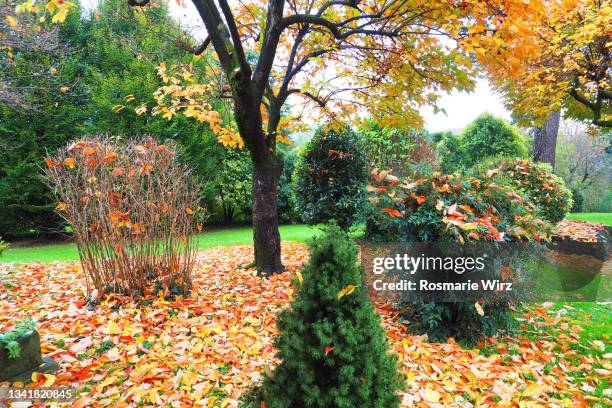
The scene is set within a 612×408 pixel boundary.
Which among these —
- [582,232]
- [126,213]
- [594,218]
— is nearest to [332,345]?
[126,213]

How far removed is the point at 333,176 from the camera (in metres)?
7.37

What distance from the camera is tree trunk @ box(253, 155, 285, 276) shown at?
4.92m

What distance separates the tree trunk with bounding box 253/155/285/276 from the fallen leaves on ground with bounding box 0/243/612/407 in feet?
2.45

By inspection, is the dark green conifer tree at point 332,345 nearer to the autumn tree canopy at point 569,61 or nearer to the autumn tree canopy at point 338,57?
the autumn tree canopy at point 338,57

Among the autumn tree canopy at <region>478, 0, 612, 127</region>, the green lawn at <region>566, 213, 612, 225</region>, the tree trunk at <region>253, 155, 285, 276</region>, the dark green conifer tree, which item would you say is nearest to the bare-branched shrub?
the tree trunk at <region>253, 155, 285, 276</region>

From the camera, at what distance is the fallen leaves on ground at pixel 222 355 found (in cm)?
232

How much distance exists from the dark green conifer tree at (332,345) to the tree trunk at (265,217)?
340cm

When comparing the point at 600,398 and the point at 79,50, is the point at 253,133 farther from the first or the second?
the point at 79,50

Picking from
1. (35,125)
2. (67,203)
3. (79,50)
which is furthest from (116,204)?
(79,50)

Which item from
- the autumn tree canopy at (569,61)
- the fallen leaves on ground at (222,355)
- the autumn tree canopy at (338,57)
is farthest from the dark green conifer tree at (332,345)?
the autumn tree canopy at (569,61)

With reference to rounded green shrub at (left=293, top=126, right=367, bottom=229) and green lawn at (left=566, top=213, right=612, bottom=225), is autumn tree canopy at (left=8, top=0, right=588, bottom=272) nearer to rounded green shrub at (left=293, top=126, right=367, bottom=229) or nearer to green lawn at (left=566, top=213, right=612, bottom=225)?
rounded green shrub at (left=293, top=126, right=367, bottom=229)

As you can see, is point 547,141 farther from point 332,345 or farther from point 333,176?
point 332,345

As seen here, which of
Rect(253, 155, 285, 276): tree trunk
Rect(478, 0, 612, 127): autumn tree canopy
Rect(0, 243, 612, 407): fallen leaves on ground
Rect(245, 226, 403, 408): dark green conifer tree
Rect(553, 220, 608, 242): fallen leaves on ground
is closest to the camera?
Rect(245, 226, 403, 408): dark green conifer tree

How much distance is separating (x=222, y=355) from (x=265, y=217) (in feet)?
7.86
